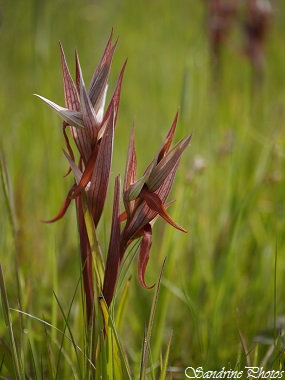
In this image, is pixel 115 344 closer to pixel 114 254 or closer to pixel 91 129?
pixel 114 254

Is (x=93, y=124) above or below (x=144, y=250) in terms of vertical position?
above

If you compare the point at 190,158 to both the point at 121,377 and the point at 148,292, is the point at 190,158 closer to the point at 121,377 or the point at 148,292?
the point at 148,292

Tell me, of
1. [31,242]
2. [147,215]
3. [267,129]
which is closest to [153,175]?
[147,215]

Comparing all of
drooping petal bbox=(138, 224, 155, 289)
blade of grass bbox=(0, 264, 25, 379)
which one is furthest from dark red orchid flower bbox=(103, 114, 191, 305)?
blade of grass bbox=(0, 264, 25, 379)

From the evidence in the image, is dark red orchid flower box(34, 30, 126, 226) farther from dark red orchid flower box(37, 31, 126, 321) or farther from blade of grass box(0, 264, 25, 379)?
blade of grass box(0, 264, 25, 379)

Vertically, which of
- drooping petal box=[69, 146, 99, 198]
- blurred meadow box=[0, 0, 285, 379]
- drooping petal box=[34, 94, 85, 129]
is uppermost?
drooping petal box=[34, 94, 85, 129]

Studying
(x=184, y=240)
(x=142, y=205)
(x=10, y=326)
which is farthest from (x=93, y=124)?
(x=184, y=240)

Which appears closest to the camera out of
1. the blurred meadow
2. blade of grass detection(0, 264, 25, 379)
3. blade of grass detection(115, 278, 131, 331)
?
blade of grass detection(0, 264, 25, 379)

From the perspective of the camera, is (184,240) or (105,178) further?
(184,240)
